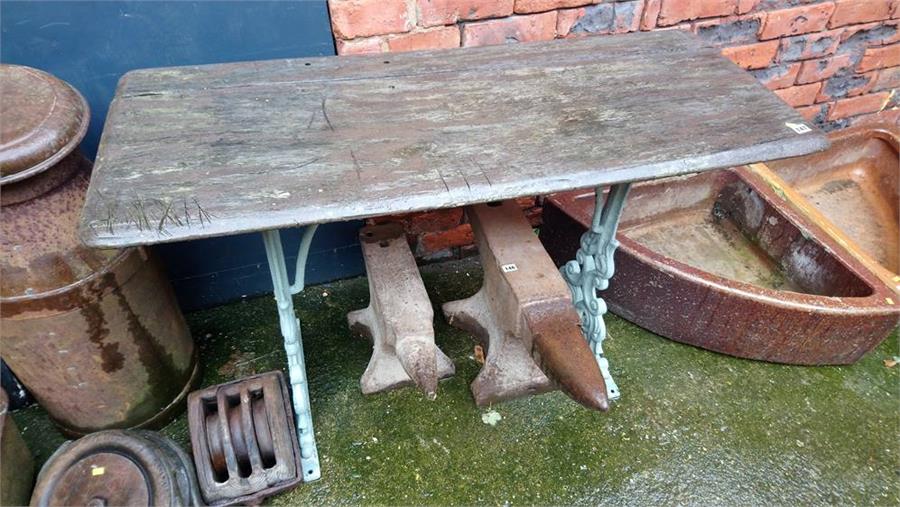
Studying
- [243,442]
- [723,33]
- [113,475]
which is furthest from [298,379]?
[723,33]

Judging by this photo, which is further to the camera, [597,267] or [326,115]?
[597,267]

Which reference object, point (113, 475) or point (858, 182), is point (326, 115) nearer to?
point (113, 475)

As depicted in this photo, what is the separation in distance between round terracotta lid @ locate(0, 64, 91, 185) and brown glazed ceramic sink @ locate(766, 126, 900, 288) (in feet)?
8.24

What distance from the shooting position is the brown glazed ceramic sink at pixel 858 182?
8.22ft

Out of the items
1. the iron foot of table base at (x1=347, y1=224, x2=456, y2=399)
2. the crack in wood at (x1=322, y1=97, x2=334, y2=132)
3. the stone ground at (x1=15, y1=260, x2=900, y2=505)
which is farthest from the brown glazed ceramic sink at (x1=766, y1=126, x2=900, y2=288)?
the crack in wood at (x1=322, y1=97, x2=334, y2=132)

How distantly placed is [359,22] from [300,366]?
108cm

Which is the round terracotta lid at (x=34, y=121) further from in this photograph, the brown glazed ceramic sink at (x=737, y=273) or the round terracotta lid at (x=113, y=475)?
the brown glazed ceramic sink at (x=737, y=273)

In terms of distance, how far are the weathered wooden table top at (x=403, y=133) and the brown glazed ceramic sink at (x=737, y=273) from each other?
0.62 m

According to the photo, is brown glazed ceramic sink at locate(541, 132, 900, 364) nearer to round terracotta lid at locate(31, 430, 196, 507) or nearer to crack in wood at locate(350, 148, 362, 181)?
crack in wood at locate(350, 148, 362, 181)

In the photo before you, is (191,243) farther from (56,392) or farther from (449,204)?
(449,204)

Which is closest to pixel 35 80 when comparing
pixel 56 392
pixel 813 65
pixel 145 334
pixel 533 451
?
pixel 145 334

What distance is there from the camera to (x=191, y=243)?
2.02 meters

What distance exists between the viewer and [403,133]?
127 cm

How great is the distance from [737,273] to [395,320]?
1436 mm
